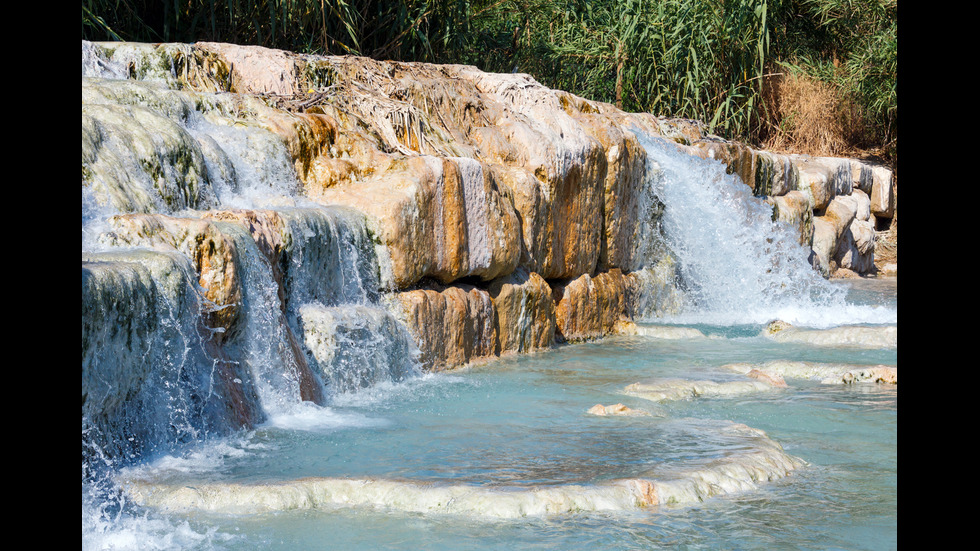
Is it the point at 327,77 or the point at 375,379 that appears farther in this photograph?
the point at 327,77

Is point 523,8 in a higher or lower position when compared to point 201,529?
higher

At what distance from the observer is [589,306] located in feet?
28.7

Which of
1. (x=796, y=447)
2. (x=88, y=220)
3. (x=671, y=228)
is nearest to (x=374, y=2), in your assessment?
(x=671, y=228)

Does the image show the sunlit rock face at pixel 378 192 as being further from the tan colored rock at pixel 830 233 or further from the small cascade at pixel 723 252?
the tan colored rock at pixel 830 233

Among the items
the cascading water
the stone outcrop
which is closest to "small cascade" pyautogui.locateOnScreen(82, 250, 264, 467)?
the stone outcrop

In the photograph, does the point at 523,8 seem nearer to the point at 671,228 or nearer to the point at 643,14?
the point at 643,14

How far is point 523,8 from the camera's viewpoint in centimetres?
1443

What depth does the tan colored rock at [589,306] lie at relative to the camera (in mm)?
8461

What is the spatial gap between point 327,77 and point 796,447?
494 centimetres

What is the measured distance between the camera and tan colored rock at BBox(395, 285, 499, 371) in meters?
6.56

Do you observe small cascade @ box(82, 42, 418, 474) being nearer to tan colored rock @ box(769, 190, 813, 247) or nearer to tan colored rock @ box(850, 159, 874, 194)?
tan colored rock @ box(769, 190, 813, 247)

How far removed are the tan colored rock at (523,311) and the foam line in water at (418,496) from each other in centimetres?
390

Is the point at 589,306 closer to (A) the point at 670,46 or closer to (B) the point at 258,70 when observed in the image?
(B) the point at 258,70

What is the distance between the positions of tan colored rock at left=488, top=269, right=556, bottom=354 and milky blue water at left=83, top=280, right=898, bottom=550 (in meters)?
0.61
